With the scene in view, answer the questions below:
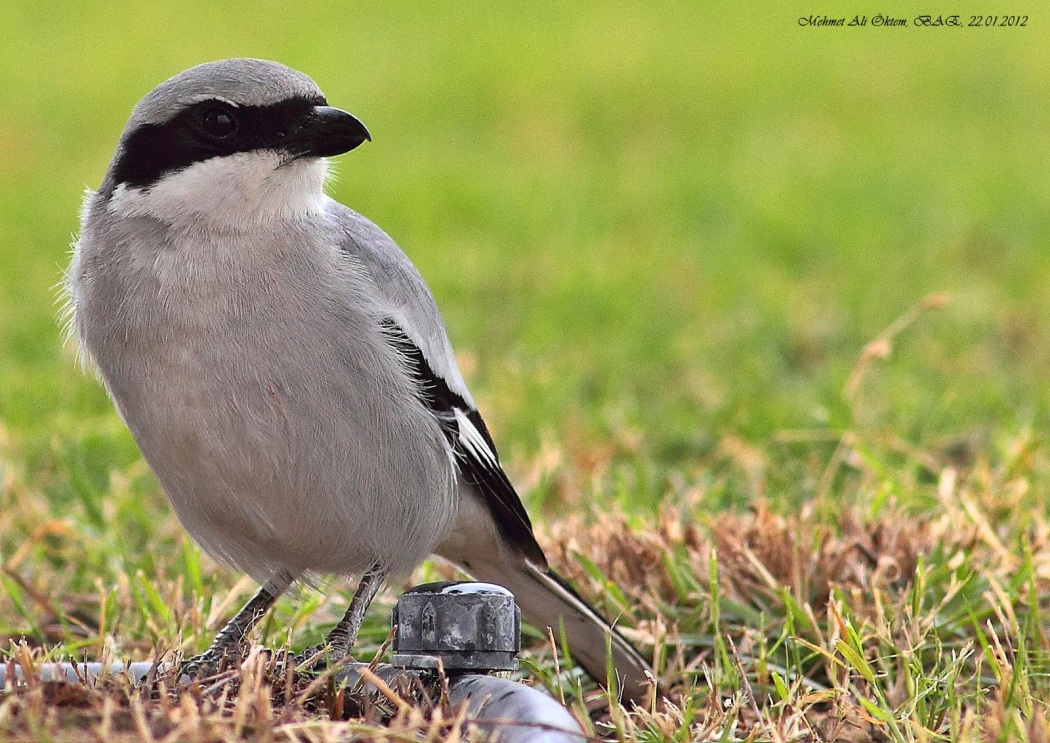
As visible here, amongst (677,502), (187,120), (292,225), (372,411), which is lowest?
(677,502)

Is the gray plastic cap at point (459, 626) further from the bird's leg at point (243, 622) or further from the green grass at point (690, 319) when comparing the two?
the bird's leg at point (243, 622)

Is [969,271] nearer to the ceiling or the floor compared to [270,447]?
nearer to the floor

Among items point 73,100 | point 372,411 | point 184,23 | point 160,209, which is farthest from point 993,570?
point 184,23

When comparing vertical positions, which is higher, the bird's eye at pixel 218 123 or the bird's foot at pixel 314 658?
the bird's eye at pixel 218 123

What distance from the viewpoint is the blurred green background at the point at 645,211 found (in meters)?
6.00

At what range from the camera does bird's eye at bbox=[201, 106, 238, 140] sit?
372 cm

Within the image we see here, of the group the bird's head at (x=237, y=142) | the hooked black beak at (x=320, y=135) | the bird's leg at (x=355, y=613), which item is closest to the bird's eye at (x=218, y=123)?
the bird's head at (x=237, y=142)

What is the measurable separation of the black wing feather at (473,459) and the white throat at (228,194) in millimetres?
475

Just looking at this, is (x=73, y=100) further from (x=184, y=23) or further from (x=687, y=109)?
(x=687, y=109)

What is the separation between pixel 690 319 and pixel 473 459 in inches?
164

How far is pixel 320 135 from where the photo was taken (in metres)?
3.73

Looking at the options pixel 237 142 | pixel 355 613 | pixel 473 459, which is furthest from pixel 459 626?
pixel 237 142

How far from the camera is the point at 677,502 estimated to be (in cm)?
523

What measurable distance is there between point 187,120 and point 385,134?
10036mm
